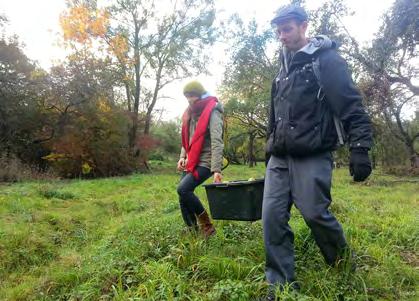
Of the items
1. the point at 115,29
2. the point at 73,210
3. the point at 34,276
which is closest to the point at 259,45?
the point at 115,29

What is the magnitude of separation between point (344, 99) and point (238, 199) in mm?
1303

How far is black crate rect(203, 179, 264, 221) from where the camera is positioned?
133 inches

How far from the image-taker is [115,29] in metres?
23.7

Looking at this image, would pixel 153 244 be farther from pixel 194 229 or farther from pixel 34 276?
pixel 34 276

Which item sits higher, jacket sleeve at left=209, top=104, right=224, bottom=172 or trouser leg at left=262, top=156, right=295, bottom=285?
jacket sleeve at left=209, top=104, right=224, bottom=172

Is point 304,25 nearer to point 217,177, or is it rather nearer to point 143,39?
point 217,177

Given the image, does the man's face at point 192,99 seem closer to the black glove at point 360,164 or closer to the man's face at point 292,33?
the man's face at point 292,33

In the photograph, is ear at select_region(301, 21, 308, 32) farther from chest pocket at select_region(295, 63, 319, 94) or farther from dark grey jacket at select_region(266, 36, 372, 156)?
chest pocket at select_region(295, 63, 319, 94)

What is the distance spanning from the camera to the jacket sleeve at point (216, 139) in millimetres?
4004

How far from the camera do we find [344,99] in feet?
8.80

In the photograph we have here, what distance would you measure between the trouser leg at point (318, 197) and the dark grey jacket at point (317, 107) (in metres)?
0.09

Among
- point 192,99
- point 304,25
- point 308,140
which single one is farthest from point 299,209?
point 192,99

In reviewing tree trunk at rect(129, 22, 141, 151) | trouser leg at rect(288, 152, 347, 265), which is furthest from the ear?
tree trunk at rect(129, 22, 141, 151)

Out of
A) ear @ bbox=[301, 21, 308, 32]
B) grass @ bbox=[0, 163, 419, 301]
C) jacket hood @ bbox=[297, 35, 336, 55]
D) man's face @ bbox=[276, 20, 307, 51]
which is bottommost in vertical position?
grass @ bbox=[0, 163, 419, 301]
